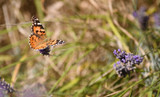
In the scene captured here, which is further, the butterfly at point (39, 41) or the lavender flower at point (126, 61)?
the butterfly at point (39, 41)

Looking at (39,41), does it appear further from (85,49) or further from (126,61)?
(85,49)

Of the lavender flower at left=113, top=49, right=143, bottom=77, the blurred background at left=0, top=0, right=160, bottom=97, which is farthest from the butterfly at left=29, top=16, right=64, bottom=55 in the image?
the lavender flower at left=113, top=49, right=143, bottom=77


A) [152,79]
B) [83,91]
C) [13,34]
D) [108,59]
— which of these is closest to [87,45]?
[108,59]

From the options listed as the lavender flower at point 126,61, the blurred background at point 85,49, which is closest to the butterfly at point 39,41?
the blurred background at point 85,49

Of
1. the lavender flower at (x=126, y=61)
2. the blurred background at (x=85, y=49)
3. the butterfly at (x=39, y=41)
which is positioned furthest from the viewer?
the blurred background at (x=85, y=49)

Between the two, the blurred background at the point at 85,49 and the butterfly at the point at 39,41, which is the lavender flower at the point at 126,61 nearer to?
the blurred background at the point at 85,49

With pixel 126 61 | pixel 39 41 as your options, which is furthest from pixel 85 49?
pixel 126 61
